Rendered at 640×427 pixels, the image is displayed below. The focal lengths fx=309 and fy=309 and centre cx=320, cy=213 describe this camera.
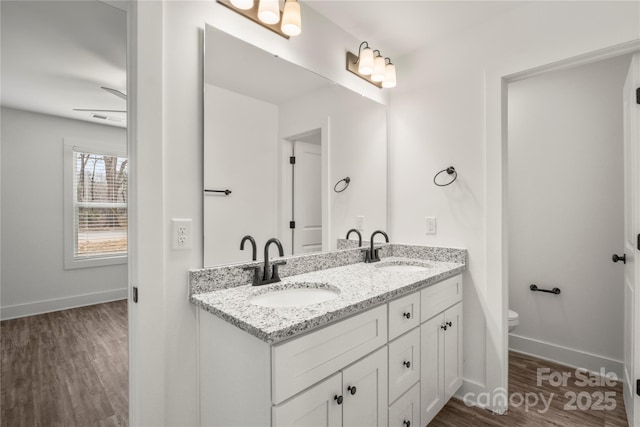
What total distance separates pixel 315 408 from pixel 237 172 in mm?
1034

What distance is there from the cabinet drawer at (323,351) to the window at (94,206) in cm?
390

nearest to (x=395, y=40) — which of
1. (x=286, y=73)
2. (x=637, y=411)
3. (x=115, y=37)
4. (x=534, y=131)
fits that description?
(x=286, y=73)

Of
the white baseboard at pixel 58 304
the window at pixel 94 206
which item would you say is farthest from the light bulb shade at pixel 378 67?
the white baseboard at pixel 58 304

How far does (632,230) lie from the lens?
1615 millimetres

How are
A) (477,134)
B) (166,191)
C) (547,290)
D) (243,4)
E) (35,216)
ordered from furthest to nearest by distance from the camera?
(35,216)
(547,290)
(477,134)
(243,4)
(166,191)

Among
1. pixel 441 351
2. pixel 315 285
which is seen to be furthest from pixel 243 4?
pixel 441 351

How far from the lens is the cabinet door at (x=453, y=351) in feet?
5.91

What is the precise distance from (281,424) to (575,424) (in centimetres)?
186

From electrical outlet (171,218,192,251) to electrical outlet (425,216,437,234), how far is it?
161cm

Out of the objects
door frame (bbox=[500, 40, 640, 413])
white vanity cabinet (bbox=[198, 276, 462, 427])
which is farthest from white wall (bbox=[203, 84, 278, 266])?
door frame (bbox=[500, 40, 640, 413])

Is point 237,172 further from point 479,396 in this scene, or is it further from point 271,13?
point 479,396

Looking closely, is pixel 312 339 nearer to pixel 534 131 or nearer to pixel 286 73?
pixel 286 73

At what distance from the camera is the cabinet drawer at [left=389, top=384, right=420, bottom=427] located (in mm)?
1374

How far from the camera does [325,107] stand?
6.35ft
